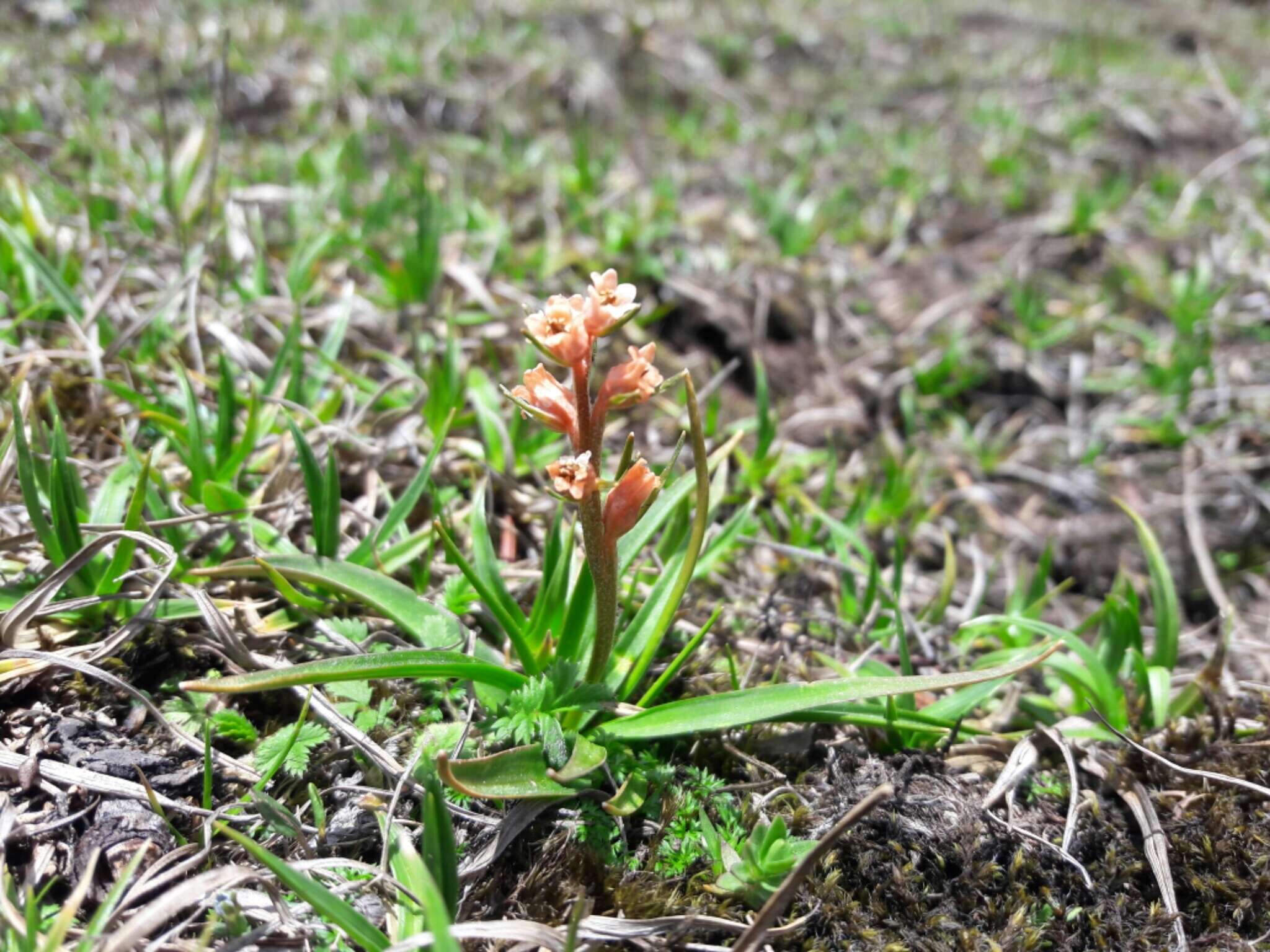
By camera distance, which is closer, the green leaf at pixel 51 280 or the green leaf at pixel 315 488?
the green leaf at pixel 315 488

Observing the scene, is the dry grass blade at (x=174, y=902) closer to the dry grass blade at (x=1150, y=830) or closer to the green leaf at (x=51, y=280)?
the dry grass blade at (x=1150, y=830)

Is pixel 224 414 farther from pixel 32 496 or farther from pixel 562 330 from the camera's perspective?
pixel 562 330

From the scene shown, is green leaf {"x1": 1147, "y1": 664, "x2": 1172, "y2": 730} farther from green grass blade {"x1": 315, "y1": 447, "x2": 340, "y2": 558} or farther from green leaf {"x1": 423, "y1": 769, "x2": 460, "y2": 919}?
green grass blade {"x1": 315, "y1": 447, "x2": 340, "y2": 558}

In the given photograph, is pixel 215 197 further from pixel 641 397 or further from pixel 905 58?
pixel 905 58

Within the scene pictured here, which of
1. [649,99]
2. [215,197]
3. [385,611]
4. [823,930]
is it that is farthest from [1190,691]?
[649,99]

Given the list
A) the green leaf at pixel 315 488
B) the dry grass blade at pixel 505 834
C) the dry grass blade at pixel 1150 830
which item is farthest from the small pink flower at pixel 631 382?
the dry grass blade at pixel 1150 830

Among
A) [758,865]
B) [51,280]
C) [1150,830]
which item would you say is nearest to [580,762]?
[758,865]

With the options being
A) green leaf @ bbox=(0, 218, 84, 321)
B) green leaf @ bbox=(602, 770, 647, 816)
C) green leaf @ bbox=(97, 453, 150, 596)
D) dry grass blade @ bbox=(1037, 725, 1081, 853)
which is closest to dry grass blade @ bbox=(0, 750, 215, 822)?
green leaf @ bbox=(97, 453, 150, 596)
